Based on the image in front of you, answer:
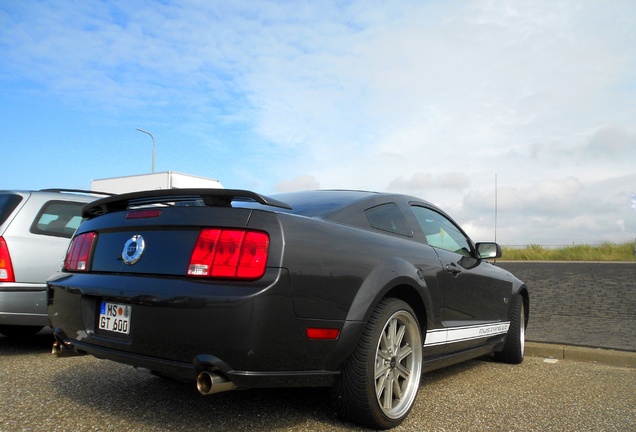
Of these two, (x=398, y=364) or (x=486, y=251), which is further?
(x=486, y=251)

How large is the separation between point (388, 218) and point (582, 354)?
3610 millimetres

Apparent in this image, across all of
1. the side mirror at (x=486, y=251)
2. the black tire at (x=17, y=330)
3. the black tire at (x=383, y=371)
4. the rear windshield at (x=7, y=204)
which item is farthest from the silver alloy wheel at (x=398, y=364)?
the black tire at (x=17, y=330)

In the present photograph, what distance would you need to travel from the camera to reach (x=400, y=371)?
3260 millimetres

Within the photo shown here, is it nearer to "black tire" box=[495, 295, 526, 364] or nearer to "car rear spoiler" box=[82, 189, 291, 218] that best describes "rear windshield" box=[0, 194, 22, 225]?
"car rear spoiler" box=[82, 189, 291, 218]

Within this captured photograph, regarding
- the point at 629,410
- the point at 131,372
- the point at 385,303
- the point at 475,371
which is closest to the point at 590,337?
the point at 475,371

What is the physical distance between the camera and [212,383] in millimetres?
2402

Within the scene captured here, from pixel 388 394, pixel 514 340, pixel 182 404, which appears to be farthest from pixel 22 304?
pixel 514 340

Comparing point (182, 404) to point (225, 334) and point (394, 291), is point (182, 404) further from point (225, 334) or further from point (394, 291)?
point (394, 291)

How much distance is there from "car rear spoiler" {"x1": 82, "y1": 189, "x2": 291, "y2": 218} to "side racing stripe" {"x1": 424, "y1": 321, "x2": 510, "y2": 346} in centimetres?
139

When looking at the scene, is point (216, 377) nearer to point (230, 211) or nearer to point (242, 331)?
point (242, 331)

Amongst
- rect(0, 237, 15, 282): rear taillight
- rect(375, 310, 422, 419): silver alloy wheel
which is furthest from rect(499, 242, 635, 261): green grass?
rect(0, 237, 15, 282): rear taillight

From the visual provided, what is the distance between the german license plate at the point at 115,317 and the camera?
269cm

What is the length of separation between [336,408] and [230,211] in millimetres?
1233

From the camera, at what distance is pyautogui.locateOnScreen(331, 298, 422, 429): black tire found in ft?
9.37
